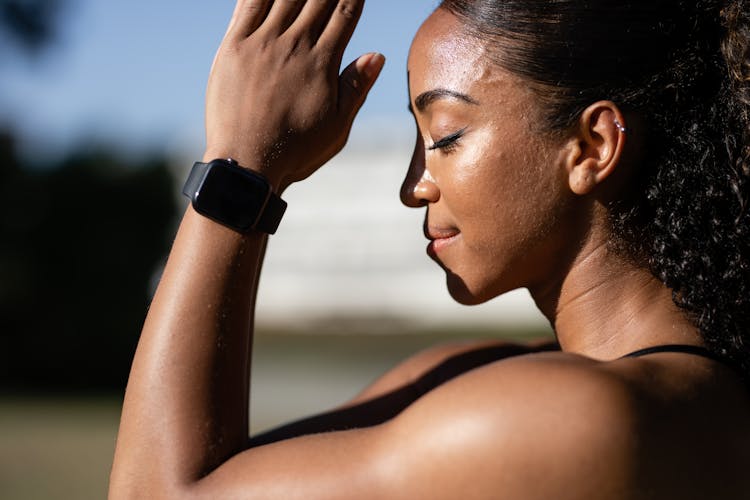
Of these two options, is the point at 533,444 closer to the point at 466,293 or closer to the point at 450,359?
the point at 466,293

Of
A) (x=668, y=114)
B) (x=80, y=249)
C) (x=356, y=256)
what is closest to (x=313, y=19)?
(x=668, y=114)

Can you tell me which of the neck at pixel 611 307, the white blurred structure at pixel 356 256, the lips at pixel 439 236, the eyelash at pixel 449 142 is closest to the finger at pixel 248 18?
the eyelash at pixel 449 142

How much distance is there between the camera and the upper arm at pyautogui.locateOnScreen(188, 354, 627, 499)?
171cm

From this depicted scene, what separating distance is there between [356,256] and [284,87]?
80.9 ft

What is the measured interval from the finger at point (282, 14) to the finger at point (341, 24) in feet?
0.25

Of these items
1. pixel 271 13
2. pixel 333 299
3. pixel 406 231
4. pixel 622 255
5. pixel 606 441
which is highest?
pixel 271 13

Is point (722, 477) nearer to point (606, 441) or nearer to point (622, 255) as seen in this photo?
point (606, 441)

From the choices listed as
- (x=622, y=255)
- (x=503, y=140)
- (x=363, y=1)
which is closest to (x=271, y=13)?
(x=363, y=1)

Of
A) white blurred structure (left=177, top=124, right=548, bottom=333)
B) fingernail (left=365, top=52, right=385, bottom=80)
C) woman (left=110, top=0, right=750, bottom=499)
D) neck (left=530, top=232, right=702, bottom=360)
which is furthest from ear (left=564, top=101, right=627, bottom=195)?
white blurred structure (left=177, top=124, right=548, bottom=333)

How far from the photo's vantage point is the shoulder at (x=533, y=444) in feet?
5.61

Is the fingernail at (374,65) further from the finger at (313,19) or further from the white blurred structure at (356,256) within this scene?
the white blurred structure at (356,256)

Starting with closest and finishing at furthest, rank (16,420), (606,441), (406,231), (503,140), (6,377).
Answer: (606,441) → (503,140) → (16,420) → (6,377) → (406,231)

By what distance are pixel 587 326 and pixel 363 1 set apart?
90cm

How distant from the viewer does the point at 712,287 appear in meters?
2.11
